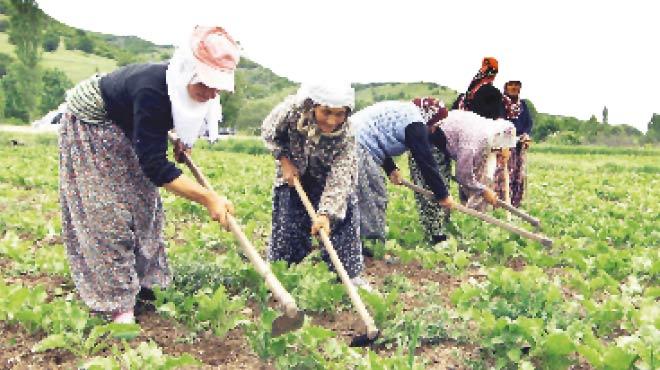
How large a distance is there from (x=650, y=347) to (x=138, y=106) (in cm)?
247

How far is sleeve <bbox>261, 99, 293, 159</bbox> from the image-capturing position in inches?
178

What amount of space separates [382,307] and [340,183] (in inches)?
31.4

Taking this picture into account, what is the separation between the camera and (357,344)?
368cm

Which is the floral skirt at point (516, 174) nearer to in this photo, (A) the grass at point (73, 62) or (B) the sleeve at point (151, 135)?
(B) the sleeve at point (151, 135)

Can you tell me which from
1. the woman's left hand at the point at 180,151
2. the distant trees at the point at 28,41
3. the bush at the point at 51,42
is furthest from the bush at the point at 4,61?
the woman's left hand at the point at 180,151

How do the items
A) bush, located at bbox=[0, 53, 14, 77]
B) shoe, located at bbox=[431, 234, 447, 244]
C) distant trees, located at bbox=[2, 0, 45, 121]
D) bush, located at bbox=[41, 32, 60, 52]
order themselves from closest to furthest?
shoe, located at bbox=[431, 234, 447, 244] → distant trees, located at bbox=[2, 0, 45, 121] → bush, located at bbox=[0, 53, 14, 77] → bush, located at bbox=[41, 32, 60, 52]

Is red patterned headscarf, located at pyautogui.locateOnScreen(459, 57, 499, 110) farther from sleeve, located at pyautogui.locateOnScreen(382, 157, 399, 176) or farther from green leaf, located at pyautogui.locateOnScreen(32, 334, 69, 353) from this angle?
green leaf, located at pyautogui.locateOnScreen(32, 334, 69, 353)

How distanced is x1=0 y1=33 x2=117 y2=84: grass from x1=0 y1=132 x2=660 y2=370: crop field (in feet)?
216

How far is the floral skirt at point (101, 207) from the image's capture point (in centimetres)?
359

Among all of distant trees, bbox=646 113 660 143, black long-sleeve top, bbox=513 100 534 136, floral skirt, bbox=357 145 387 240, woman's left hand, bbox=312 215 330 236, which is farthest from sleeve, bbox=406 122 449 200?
distant trees, bbox=646 113 660 143

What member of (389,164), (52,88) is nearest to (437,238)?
(389,164)

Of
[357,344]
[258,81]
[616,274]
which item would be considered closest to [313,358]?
[357,344]

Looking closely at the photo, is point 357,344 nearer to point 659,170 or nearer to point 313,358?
point 313,358

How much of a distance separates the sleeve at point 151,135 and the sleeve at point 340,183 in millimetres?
1102
